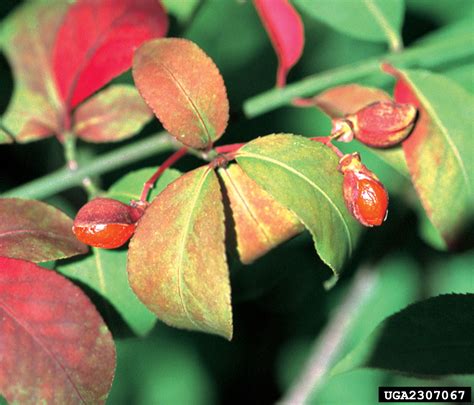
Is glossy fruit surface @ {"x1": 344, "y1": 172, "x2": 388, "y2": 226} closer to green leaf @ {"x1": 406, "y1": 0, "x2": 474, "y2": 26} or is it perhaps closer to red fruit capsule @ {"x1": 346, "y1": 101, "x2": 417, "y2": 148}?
red fruit capsule @ {"x1": 346, "y1": 101, "x2": 417, "y2": 148}

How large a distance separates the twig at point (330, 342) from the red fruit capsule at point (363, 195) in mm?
854

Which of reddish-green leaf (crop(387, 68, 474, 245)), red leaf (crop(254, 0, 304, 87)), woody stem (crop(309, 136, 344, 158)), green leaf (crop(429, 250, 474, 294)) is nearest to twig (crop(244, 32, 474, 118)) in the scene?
red leaf (crop(254, 0, 304, 87))

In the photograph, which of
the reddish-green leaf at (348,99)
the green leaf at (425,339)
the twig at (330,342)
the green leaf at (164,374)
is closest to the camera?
the green leaf at (425,339)

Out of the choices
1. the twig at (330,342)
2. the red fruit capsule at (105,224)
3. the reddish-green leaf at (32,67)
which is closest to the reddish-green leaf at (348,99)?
the red fruit capsule at (105,224)

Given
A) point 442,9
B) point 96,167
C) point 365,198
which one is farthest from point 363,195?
point 442,9

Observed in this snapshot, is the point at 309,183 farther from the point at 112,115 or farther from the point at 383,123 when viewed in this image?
the point at 112,115

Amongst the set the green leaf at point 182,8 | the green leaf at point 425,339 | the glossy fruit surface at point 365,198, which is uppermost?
the green leaf at point 182,8

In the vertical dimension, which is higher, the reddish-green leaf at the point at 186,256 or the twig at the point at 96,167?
the reddish-green leaf at the point at 186,256

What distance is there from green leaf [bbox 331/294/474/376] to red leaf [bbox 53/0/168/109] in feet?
1.76

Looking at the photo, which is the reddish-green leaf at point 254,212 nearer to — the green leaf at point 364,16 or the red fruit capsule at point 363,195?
the red fruit capsule at point 363,195

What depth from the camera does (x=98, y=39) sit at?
1.13 meters

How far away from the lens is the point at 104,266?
98 centimetres

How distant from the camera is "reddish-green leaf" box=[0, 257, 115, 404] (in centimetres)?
81

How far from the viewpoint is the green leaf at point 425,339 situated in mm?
893
